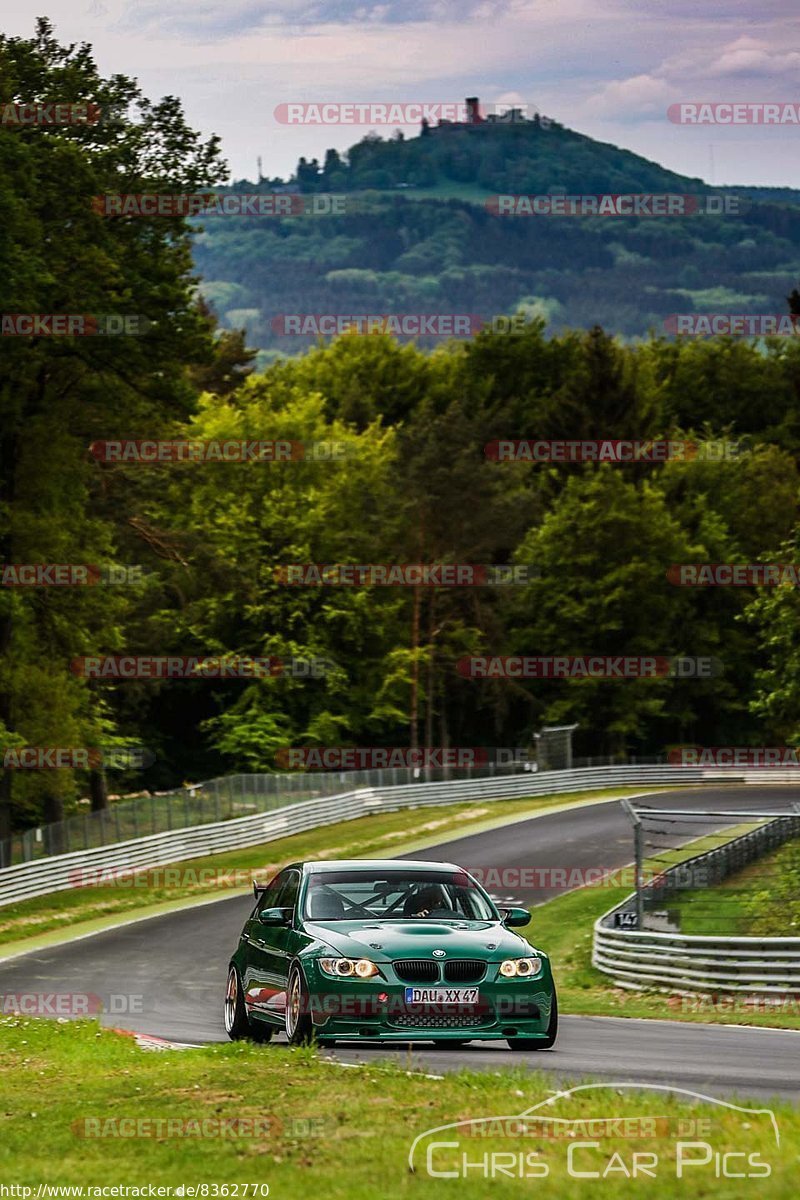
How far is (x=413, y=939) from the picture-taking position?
13.8 meters

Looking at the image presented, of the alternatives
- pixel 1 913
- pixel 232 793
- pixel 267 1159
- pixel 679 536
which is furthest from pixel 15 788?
pixel 679 536

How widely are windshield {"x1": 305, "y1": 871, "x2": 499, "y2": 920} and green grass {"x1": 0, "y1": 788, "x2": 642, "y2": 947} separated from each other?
21.4 metres

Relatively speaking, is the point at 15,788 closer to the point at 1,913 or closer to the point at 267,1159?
the point at 1,913

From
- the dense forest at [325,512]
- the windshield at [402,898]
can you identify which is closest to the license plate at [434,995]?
the windshield at [402,898]

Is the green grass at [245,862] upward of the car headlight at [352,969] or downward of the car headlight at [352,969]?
downward

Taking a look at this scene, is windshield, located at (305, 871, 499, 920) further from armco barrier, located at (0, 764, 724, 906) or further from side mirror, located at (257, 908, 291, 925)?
armco barrier, located at (0, 764, 724, 906)

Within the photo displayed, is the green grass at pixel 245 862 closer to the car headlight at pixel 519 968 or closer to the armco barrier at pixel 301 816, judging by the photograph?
the armco barrier at pixel 301 816

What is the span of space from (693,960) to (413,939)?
10345 millimetres

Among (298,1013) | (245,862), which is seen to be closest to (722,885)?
(245,862)

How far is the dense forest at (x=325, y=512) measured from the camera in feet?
134

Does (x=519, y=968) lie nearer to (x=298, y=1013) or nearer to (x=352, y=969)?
(x=352, y=969)

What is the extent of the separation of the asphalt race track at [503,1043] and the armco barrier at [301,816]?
14.5 ft

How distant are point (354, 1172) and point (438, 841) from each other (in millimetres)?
43232

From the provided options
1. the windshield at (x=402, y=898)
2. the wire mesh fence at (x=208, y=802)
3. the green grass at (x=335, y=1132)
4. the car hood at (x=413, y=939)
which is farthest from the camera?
the wire mesh fence at (x=208, y=802)
